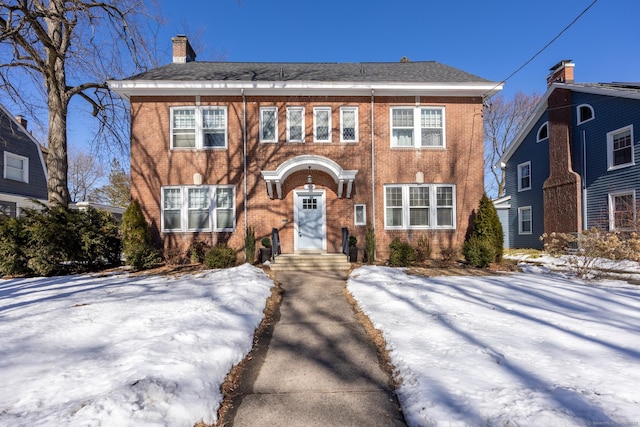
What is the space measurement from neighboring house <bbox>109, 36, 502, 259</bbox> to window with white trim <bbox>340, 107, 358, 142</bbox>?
37 mm

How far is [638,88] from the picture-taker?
1291 centimetres

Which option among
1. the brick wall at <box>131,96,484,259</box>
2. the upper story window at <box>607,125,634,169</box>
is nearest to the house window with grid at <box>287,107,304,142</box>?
the brick wall at <box>131,96,484,259</box>

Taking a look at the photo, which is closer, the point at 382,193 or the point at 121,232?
the point at 121,232

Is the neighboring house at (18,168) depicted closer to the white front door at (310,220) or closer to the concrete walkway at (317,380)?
the white front door at (310,220)

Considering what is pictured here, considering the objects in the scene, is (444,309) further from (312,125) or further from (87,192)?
(87,192)

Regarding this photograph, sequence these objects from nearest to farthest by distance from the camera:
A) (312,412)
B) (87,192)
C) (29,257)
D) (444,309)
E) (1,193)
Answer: (312,412), (444,309), (29,257), (1,193), (87,192)

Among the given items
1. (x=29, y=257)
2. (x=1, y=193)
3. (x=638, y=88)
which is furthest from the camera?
(x=1, y=193)

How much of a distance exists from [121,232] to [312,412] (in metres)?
10.2

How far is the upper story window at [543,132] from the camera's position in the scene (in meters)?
16.7

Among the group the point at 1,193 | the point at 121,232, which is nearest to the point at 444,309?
the point at 121,232

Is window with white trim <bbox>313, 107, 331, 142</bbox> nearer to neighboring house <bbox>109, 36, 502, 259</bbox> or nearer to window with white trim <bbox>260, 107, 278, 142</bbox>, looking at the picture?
neighboring house <bbox>109, 36, 502, 259</bbox>

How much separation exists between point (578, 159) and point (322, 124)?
490 inches

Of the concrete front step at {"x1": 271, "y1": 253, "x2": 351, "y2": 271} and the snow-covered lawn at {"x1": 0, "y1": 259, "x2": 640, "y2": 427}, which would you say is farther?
the concrete front step at {"x1": 271, "y1": 253, "x2": 351, "y2": 271}

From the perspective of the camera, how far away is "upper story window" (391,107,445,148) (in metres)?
11.8
